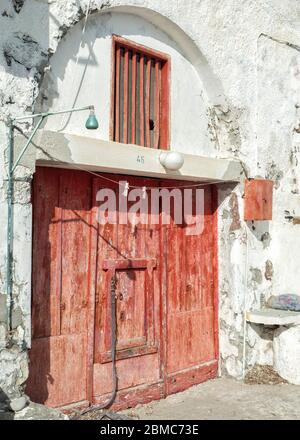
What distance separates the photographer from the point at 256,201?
249 inches

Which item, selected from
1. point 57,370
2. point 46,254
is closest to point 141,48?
point 46,254

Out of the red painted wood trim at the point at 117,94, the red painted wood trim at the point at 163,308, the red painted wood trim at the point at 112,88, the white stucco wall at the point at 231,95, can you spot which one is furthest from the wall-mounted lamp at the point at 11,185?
the red painted wood trim at the point at 163,308

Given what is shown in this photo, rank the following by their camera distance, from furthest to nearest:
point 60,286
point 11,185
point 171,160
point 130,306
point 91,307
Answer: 1. point 130,306
2. point 171,160
3. point 91,307
4. point 60,286
5. point 11,185

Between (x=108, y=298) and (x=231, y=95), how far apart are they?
274 centimetres

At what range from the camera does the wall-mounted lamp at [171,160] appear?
5.39m

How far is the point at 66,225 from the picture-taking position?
4941 millimetres

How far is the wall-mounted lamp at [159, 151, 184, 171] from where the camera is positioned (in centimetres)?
539

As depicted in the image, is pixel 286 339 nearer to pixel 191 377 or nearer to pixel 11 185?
pixel 191 377

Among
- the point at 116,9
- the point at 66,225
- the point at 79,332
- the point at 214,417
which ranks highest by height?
the point at 116,9

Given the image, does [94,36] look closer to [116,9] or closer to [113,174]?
[116,9]

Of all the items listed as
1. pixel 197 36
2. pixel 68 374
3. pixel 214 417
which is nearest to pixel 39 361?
pixel 68 374

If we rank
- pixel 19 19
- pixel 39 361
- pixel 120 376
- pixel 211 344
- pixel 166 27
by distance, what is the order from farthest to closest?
1. pixel 211 344
2. pixel 166 27
3. pixel 120 376
4. pixel 39 361
5. pixel 19 19

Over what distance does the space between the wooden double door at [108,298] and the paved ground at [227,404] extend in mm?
144

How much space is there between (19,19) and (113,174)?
1.68 metres
